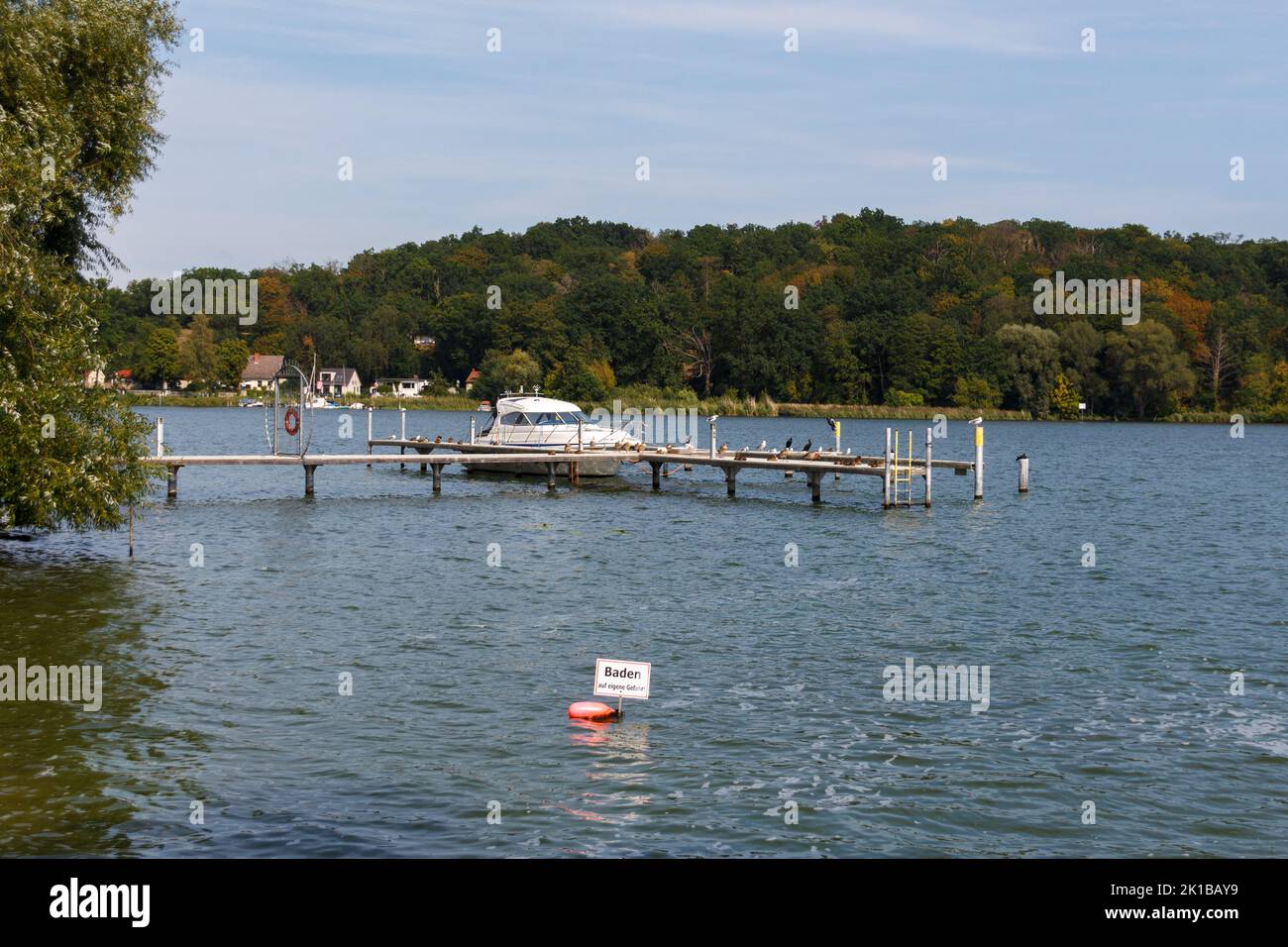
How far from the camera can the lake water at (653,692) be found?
1114 centimetres

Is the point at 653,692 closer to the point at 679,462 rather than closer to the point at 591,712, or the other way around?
the point at 591,712

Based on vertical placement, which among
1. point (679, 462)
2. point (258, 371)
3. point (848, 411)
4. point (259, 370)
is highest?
point (259, 370)

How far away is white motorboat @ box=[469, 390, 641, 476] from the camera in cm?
4800

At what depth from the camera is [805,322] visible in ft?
428

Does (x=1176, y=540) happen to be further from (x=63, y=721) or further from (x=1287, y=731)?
(x=63, y=721)

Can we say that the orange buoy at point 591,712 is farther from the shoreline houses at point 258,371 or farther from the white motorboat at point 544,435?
the shoreline houses at point 258,371

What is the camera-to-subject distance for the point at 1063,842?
1091 cm

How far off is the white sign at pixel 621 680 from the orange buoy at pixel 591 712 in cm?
38

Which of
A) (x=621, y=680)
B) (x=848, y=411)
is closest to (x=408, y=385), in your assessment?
(x=848, y=411)

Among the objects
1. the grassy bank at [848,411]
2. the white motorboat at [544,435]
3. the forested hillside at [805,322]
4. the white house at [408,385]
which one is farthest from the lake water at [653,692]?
the white house at [408,385]

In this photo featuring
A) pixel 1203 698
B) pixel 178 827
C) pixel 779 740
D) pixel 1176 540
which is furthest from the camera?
pixel 1176 540

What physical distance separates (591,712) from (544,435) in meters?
36.2
